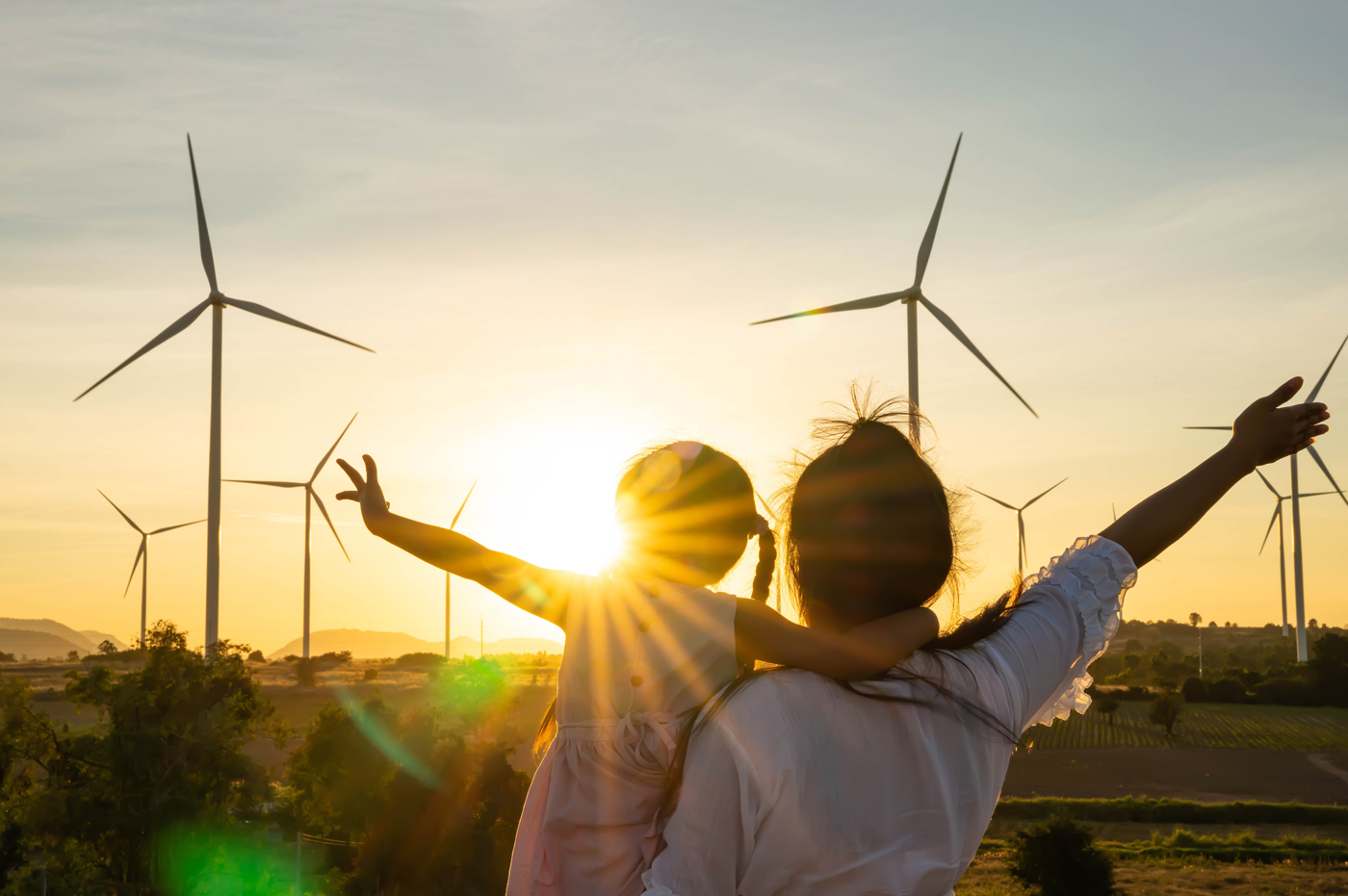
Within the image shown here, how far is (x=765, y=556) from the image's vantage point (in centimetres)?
475

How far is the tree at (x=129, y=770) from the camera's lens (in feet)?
151

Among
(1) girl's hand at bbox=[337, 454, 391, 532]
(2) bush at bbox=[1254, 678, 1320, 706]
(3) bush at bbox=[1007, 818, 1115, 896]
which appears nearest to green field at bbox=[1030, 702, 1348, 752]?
(2) bush at bbox=[1254, 678, 1320, 706]

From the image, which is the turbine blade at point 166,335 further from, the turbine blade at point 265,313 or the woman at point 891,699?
the woman at point 891,699

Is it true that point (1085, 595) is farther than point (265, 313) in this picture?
No

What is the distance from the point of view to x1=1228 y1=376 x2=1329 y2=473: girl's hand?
4281 mm

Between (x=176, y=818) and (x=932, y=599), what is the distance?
4835cm

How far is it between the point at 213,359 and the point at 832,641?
58.4 meters

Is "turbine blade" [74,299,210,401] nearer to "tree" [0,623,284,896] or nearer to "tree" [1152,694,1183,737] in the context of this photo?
"tree" [0,623,284,896]

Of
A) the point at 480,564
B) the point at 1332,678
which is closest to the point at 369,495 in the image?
the point at 480,564

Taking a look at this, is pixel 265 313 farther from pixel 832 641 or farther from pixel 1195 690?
pixel 1195 690

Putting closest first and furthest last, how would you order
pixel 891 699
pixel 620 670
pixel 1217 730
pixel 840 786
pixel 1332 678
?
pixel 840 786
pixel 891 699
pixel 620 670
pixel 1217 730
pixel 1332 678

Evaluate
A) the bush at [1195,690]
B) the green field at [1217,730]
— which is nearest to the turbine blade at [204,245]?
the green field at [1217,730]

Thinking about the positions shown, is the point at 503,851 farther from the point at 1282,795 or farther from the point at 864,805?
the point at 1282,795

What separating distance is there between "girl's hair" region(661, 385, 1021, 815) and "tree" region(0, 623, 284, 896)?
158 feet
